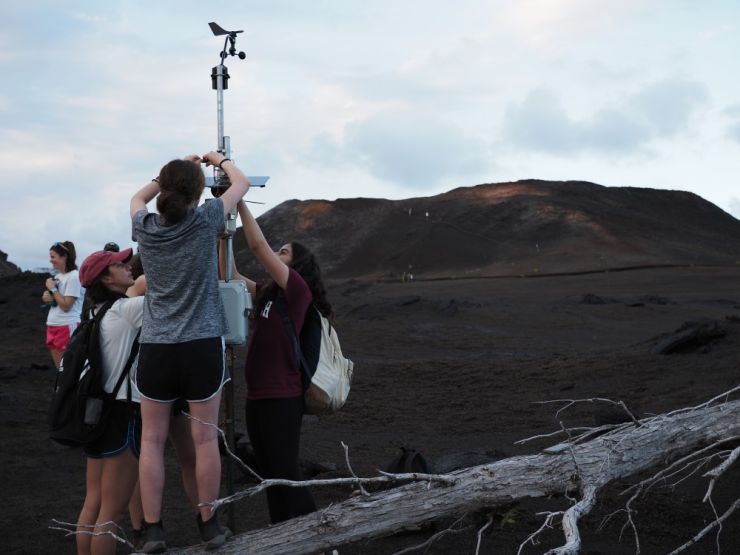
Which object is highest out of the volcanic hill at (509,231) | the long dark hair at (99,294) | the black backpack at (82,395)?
the volcanic hill at (509,231)

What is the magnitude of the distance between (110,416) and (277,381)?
70 centimetres

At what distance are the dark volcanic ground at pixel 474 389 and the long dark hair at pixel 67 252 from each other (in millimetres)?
1556

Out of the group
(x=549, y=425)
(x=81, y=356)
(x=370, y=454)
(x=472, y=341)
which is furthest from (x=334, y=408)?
(x=472, y=341)

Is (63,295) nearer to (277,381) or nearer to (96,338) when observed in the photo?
(96,338)

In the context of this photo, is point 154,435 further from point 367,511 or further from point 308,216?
point 308,216

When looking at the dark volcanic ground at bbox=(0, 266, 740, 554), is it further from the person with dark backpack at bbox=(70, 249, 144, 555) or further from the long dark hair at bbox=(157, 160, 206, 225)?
the long dark hair at bbox=(157, 160, 206, 225)

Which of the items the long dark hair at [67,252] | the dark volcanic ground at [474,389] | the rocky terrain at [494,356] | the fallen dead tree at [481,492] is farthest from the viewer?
the long dark hair at [67,252]

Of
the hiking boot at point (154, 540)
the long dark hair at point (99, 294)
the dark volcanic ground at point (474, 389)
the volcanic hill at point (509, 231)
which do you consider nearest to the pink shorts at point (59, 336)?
the dark volcanic ground at point (474, 389)

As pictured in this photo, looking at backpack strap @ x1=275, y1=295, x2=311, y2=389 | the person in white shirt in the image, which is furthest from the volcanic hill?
backpack strap @ x1=275, y1=295, x2=311, y2=389

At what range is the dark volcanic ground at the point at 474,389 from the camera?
Answer: 5391 mm

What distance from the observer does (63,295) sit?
25.1ft

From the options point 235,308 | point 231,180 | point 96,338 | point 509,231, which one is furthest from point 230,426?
point 509,231

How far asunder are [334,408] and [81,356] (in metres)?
1.08

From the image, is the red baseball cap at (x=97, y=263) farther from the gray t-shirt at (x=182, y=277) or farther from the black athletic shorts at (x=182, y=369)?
the black athletic shorts at (x=182, y=369)
